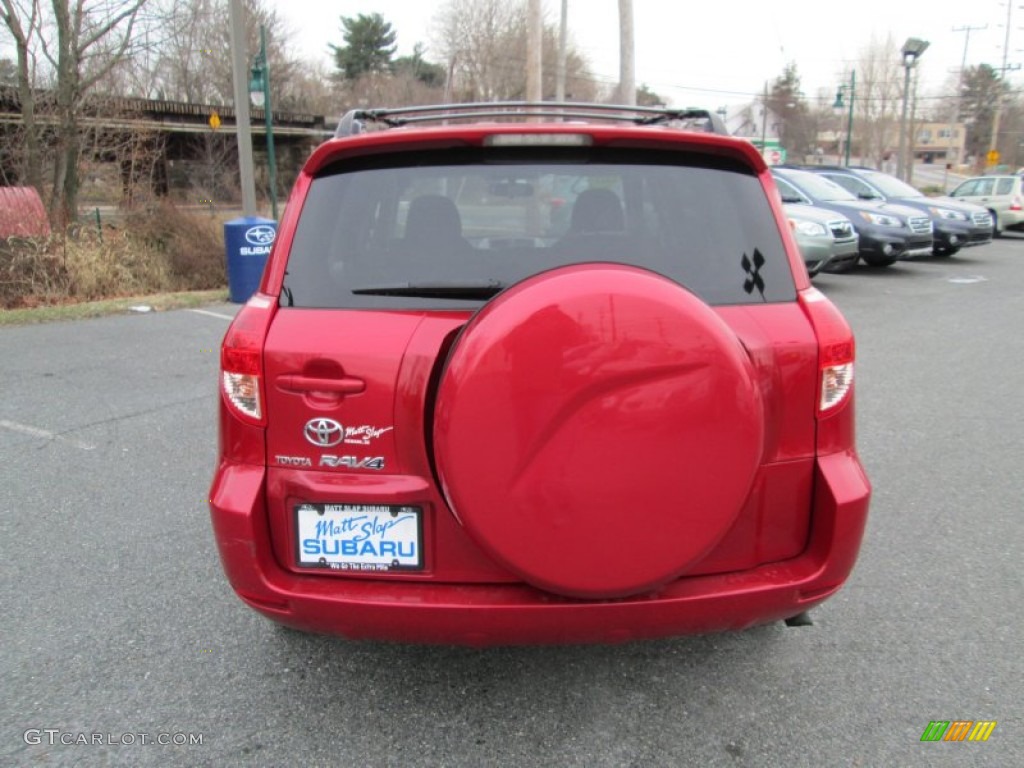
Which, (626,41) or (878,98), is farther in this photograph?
(878,98)

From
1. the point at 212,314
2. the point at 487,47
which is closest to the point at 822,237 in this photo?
the point at 212,314

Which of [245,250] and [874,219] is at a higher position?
[874,219]

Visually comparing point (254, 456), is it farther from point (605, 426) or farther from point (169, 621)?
point (169, 621)

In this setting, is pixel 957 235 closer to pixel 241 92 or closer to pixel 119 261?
pixel 241 92

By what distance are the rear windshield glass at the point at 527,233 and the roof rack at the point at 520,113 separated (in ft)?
1.41

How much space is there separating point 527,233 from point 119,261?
34.8 ft

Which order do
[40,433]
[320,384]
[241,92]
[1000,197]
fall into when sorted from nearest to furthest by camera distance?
[320,384]
[40,433]
[241,92]
[1000,197]

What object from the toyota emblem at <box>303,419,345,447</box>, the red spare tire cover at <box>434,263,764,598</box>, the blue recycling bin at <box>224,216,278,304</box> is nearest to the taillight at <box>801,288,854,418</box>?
the red spare tire cover at <box>434,263,764,598</box>

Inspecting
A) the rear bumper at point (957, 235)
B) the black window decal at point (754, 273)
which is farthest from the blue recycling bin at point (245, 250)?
the rear bumper at point (957, 235)

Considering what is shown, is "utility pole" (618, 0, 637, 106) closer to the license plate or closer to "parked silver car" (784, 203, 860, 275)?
"parked silver car" (784, 203, 860, 275)

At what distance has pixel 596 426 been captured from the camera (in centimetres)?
184

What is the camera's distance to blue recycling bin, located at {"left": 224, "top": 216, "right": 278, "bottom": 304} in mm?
9875

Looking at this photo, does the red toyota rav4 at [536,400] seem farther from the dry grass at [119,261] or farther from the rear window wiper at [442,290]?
the dry grass at [119,261]

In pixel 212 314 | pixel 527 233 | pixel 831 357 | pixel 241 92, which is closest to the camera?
pixel 831 357
